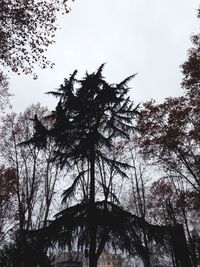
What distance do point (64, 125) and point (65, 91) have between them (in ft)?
5.83

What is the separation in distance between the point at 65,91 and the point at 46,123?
795 centimetres

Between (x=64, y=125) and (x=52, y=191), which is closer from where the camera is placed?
(x=64, y=125)

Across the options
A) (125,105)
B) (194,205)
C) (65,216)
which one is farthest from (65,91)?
(194,205)

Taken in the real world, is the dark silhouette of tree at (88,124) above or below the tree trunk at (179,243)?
above

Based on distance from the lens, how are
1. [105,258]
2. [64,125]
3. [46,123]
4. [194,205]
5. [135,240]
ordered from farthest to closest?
1. [105,258]
2. [46,123]
3. [194,205]
4. [64,125]
5. [135,240]

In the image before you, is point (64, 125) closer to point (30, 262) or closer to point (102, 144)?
point (102, 144)

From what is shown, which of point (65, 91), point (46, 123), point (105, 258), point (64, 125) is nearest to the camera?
point (64, 125)

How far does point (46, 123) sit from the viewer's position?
753 inches

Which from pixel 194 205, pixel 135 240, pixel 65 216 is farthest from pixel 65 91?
pixel 194 205

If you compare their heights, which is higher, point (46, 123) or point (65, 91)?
point (46, 123)

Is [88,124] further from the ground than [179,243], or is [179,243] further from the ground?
[88,124]

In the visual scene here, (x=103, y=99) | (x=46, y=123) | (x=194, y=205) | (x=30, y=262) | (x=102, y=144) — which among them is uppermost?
(x=46, y=123)

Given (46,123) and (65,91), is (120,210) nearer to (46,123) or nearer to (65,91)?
(65,91)

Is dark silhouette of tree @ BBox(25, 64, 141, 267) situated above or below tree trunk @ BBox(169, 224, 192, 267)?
above
